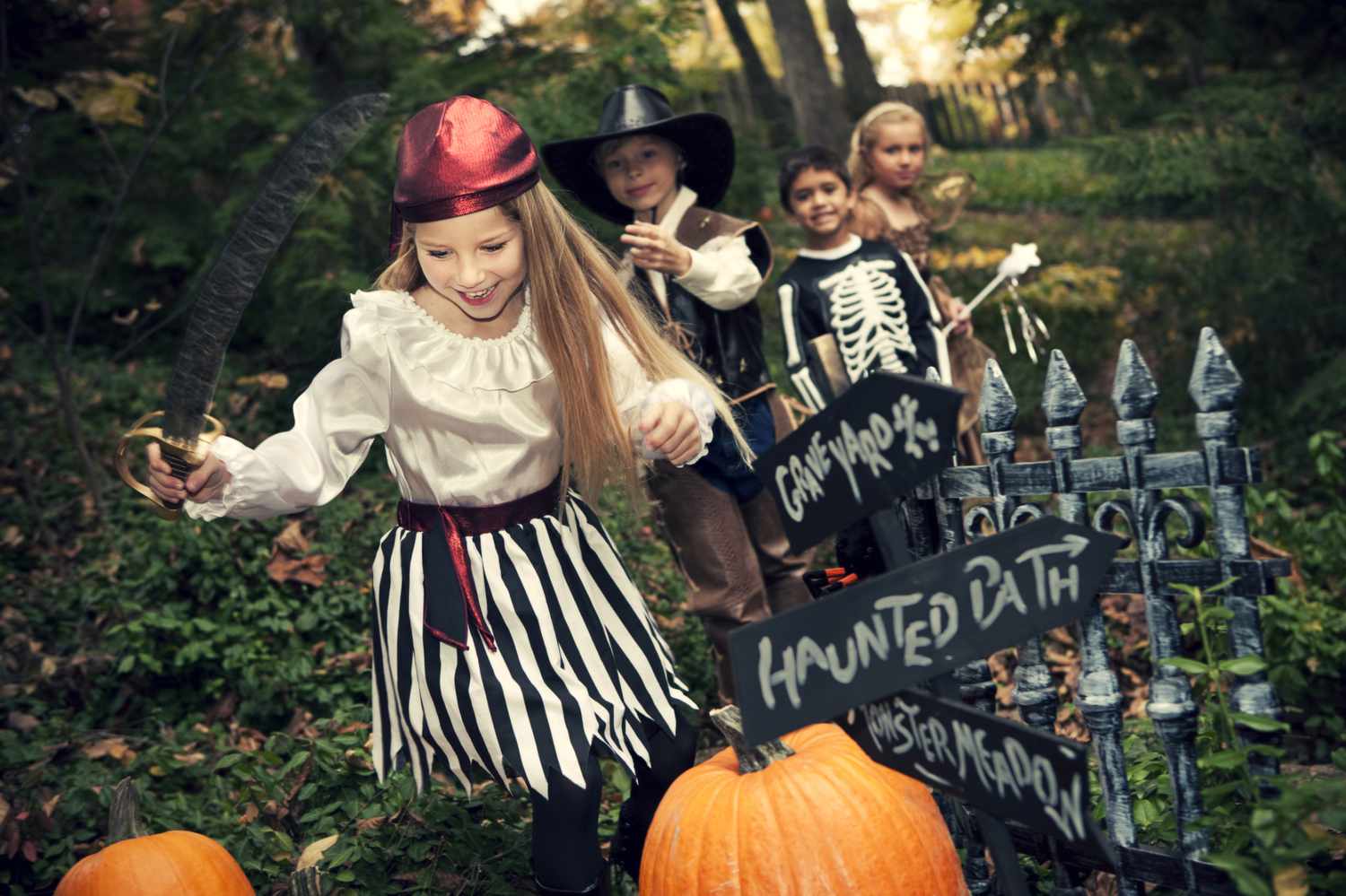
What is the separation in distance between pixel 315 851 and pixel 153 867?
39cm

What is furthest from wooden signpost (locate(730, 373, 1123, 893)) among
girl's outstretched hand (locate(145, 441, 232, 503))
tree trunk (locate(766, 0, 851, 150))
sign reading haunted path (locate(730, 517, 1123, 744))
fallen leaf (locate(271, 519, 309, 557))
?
tree trunk (locate(766, 0, 851, 150))

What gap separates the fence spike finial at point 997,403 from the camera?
2.41 m

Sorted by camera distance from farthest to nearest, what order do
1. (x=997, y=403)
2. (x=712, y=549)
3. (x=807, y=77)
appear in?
(x=807, y=77) < (x=712, y=549) < (x=997, y=403)

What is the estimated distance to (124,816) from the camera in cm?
291

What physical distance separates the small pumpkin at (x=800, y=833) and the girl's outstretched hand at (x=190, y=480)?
112cm

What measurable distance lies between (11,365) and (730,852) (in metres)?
6.65

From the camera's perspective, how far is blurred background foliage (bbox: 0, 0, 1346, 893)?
12.0 feet

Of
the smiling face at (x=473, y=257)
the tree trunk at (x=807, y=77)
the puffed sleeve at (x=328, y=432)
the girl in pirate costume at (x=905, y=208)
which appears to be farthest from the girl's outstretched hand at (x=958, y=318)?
the tree trunk at (x=807, y=77)

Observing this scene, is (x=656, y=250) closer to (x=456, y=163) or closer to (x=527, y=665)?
(x=456, y=163)

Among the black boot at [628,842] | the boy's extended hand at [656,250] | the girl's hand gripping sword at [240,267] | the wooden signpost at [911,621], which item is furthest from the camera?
the boy's extended hand at [656,250]

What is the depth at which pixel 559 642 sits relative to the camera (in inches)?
102

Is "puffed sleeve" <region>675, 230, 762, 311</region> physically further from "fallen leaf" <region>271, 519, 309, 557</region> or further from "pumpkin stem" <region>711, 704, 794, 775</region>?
"fallen leaf" <region>271, 519, 309, 557</region>

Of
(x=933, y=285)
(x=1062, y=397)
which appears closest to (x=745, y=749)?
(x=1062, y=397)

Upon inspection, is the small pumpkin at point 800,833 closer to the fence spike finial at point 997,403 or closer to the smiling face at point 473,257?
the fence spike finial at point 997,403
